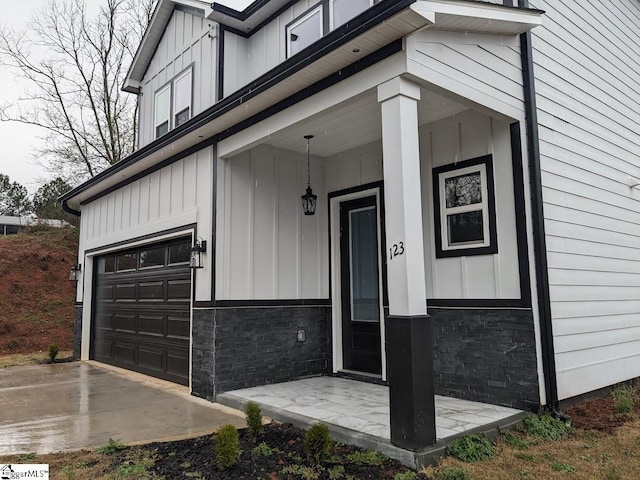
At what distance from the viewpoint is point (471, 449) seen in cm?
365

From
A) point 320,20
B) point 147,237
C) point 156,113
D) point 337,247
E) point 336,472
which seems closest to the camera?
point 336,472

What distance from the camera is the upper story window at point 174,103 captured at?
8.54 metres

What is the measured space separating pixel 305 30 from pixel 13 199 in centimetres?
2532

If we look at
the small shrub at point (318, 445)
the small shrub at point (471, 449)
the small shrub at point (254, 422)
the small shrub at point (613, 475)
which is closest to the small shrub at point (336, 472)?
the small shrub at point (318, 445)

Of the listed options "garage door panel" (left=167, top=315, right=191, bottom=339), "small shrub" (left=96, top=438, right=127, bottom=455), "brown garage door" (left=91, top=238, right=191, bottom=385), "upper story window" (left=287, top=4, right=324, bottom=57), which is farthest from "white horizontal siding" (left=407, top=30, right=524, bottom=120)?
"garage door panel" (left=167, top=315, right=191, bottom=339)

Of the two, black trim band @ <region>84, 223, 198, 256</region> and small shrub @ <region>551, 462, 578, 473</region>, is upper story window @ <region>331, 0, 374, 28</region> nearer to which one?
black trim band @ <region>84, 223, 198, 256</region>

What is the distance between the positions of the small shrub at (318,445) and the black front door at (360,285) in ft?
8.92

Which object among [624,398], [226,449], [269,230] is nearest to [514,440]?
[624,398]

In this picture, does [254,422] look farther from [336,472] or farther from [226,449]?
[336,472]

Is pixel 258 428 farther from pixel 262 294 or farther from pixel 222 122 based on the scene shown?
pixel 222 122

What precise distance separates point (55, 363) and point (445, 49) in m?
9.31

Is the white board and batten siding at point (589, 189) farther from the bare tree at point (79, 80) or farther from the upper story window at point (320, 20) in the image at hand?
the bare tree at point (79, 80)

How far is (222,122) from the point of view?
592 cm

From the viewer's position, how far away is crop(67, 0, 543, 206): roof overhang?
12.6ft
